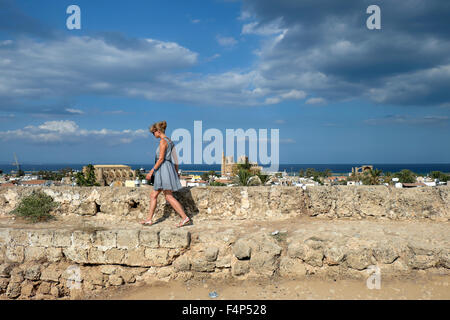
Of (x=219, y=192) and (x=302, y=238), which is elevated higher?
(x=219, y=192)

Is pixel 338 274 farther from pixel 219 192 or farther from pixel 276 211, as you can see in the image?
pixel 219 192

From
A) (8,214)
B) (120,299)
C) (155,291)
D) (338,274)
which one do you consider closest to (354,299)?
(338,274)

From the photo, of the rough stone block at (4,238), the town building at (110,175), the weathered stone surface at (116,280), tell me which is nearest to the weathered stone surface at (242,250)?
the weathered stone surface at (116,280)

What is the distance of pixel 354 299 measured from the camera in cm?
413

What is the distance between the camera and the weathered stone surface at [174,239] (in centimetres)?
487

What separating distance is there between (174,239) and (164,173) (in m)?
1.26

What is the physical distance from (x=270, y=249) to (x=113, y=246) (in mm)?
2537

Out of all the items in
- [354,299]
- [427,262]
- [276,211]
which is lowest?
[354,299]

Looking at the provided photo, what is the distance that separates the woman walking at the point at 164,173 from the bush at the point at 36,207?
2.19 metres

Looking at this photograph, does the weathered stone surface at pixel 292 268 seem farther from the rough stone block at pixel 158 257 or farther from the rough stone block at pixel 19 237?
the rough stone block at pixel 19 237

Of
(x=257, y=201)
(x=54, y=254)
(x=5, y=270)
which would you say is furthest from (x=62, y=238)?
(x=257, y=201)

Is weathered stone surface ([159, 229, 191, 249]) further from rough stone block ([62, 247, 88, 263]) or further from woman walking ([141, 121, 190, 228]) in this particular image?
rough stone block ([62, 247, 88, 263])

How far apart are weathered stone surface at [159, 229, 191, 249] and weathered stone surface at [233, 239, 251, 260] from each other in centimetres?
78

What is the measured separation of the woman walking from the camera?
5535 millimetres
